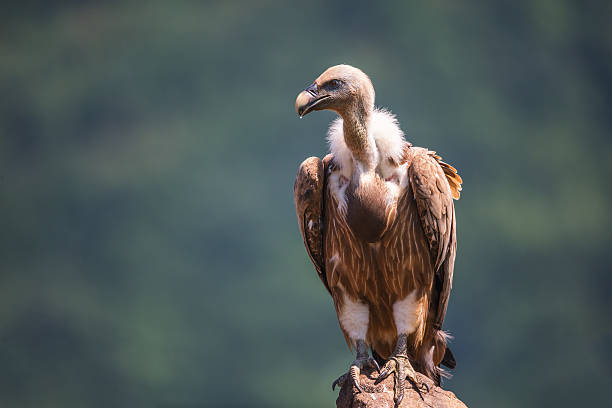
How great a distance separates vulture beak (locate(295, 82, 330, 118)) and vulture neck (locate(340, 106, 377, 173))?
17 cm

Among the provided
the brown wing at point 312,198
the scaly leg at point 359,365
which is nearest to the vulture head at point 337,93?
the brown wing at point 312,198

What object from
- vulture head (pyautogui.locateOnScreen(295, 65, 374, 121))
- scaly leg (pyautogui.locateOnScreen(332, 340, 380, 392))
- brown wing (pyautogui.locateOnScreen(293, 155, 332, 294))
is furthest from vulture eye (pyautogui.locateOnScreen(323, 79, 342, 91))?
scaly leg (pyautogui.locateOnScreen(332, 340, 380, 392))

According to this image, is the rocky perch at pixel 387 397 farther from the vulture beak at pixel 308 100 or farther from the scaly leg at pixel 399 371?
the vulture beak at pixel 308 100

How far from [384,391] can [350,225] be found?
2.92ft

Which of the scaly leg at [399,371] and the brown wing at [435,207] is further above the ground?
the brown wing at [435,207]

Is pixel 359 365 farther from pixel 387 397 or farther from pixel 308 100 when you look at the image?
pixel 308 100

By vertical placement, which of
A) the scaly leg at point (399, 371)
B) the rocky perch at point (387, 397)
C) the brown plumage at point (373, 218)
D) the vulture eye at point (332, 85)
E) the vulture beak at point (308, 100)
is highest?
the vulture eye at point (332, 85)

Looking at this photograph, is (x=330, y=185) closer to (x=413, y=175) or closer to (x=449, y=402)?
(x=413, y=175)

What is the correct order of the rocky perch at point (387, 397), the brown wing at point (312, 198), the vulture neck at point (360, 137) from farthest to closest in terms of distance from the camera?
1. the brown wing at point (312, 198)
2. the vulture neck at point (360, 137)
3. the rocky perch at point (387, 397)

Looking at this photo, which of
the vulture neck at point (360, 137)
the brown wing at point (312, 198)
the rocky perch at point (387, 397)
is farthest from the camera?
the brown wing at point (312, 198)

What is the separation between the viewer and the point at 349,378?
12.4ft

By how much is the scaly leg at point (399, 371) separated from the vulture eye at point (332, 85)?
1452mm

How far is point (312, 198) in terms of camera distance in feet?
12.9

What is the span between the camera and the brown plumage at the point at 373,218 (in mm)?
3697
